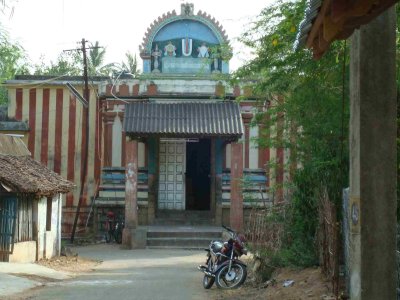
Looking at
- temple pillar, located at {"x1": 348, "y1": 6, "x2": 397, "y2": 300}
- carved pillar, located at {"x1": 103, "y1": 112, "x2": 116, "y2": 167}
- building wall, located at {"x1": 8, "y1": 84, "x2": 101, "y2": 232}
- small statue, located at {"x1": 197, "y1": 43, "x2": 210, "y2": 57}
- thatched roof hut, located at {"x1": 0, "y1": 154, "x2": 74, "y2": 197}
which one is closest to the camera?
temple pillar, located at {"x1": 348, "y1": 6, "x2": 397, "y2": 300}

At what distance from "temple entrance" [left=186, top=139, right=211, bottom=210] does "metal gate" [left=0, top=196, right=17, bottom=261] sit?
9.64 m

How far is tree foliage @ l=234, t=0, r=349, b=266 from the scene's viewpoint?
425 inches

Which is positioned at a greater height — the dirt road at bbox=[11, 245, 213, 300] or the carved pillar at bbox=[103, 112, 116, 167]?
the carved pillar at bbox=[103, 112, 116, 167]

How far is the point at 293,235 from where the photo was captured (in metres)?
12.5

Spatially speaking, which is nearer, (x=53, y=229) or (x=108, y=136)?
(x=53, y=229)

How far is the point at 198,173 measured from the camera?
26.6m

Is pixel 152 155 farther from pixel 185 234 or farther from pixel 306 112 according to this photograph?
pixel 306 112

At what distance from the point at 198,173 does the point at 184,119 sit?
16.9ft

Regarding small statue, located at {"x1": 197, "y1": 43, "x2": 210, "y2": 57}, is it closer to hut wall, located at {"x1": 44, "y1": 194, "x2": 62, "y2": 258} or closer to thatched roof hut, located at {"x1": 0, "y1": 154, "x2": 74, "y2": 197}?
thatched roof hut, located at {"x1": 0, "y1": 154, "x2": 74, "y2": 197}

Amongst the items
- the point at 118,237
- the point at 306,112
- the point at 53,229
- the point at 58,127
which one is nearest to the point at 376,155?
the point at 306,112


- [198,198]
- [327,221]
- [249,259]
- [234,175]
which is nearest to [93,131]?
[198,198]

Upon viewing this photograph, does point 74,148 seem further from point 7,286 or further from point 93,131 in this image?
point 7,286

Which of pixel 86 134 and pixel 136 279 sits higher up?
pixel 86 134

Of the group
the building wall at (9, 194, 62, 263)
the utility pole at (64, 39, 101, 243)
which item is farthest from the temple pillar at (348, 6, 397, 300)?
the utility pole at (64, 39, 101, 243)
